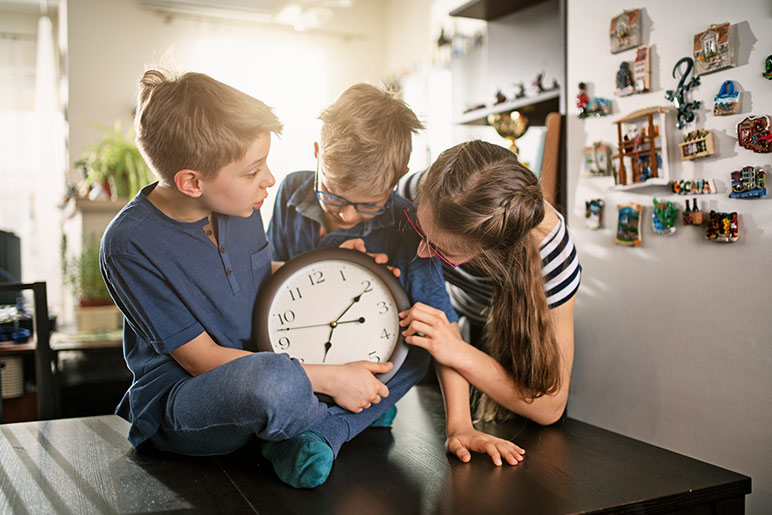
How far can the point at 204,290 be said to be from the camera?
1009mm

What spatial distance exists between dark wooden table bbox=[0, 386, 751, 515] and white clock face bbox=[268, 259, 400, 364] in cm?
18

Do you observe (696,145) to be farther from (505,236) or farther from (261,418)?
(261,418)

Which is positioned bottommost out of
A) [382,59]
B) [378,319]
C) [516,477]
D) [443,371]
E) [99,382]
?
[99,382]

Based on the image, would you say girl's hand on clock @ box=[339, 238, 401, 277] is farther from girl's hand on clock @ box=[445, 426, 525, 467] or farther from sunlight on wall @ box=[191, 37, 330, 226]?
sunlight on wall @ box=[191, 37, 330, 226]

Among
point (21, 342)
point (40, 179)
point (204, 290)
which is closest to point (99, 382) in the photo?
point (21, 342)

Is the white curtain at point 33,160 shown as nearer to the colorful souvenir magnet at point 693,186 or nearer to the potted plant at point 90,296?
the potted plant at point 90,296

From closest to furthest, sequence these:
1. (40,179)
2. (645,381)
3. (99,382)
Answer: (645,381) → (99,382) → (40,179)

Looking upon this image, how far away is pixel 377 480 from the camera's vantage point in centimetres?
94

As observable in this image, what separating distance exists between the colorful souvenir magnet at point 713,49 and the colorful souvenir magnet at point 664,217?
261mm

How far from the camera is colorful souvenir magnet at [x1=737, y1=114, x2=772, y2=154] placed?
3.50 feet

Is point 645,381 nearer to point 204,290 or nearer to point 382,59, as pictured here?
point 204,290

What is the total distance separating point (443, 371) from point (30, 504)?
2.14 ft

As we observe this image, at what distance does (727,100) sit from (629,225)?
0.33 m

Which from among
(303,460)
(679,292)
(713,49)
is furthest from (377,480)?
(713,49)
